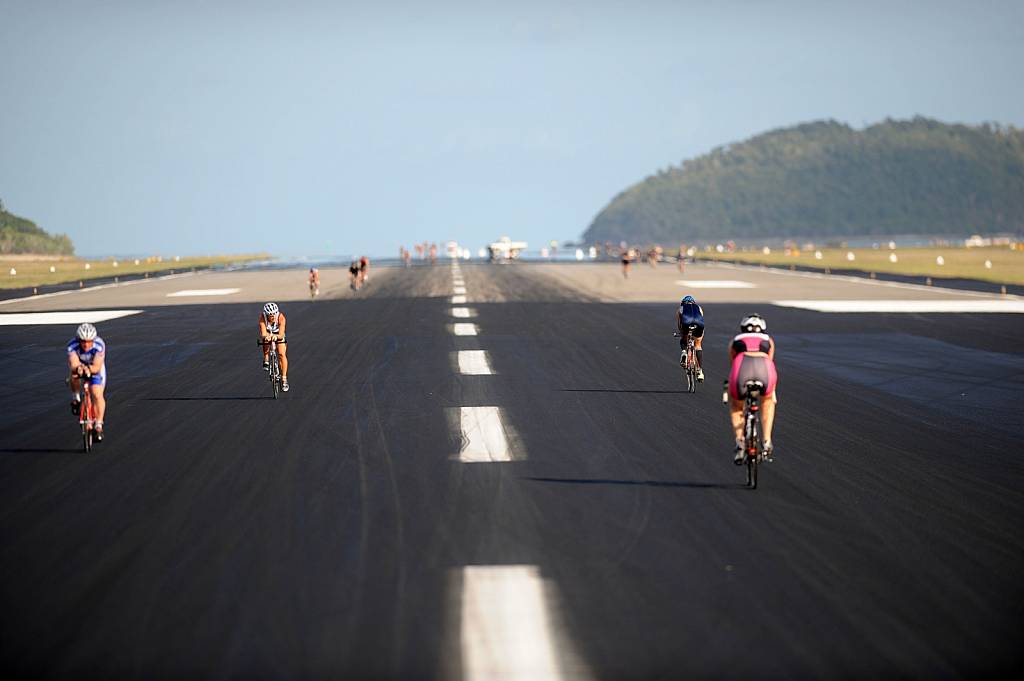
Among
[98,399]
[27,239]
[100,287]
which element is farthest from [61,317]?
[27,239]

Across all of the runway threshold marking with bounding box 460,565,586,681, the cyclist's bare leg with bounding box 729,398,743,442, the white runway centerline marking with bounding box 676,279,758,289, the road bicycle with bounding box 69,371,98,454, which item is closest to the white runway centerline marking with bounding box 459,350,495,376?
the road bicycle with bounding box 69,371,98,454

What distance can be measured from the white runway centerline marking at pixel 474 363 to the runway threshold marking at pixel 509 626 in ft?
45.9

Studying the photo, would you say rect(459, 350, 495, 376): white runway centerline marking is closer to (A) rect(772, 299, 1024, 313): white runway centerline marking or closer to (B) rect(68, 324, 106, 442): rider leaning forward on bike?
(B) rect(68, 324, 106, 442): rider leaning forward on bike

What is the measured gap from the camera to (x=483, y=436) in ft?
52.4

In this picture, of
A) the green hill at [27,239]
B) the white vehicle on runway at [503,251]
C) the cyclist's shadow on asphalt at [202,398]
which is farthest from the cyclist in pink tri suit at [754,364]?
the green hill at [27,239]

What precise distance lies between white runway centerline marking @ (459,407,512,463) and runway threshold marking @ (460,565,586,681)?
4953 millimetres

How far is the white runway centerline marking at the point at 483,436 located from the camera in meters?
14.5

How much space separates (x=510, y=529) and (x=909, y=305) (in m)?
34.6

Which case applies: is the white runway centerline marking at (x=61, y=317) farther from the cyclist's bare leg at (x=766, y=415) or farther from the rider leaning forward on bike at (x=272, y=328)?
the cyclist's bare leg at (x=766, y=415)

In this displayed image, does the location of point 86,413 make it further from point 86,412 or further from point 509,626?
point 509,626

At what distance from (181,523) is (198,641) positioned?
11.1 ft

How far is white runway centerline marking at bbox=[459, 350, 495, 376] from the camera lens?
23.5 metres

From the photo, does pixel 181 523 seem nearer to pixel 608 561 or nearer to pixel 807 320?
pixel 608 561

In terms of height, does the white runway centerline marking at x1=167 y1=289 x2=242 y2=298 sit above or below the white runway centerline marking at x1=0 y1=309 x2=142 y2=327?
below
